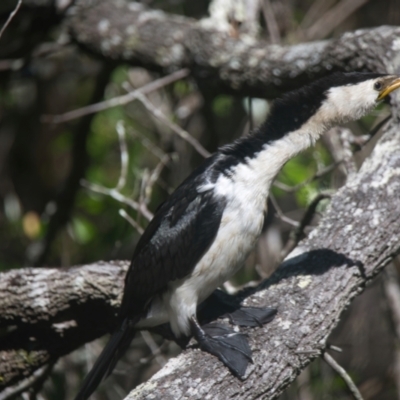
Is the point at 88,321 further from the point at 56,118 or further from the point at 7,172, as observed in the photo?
the point at 7,172

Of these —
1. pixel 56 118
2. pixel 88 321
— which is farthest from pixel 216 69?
pixel 88 321

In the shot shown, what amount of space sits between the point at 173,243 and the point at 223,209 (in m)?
0.27

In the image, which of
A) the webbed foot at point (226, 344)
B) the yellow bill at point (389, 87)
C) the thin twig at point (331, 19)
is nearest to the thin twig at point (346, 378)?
the webbed foot at point (226, 344)

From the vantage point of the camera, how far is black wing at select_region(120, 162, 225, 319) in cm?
284

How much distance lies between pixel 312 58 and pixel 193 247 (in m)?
1.44

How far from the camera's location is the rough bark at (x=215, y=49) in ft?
11.7

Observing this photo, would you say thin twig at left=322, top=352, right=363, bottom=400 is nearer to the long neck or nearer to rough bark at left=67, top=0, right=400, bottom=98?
the long neck

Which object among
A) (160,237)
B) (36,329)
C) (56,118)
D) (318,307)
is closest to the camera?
(318,307)

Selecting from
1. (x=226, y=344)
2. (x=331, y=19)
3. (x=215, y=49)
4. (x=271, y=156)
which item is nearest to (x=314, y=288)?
(x=226, y=344)

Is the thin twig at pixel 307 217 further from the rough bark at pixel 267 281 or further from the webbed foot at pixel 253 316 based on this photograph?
the webbed foot at pixel 253 316

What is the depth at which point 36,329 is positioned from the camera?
129 inches

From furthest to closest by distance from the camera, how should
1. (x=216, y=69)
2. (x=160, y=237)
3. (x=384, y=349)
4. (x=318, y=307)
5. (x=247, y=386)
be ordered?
(x=384, y=349) < (x=216, y=69) < (x=160, y=237) < (x=318, y=307) < (x=247, y=386)

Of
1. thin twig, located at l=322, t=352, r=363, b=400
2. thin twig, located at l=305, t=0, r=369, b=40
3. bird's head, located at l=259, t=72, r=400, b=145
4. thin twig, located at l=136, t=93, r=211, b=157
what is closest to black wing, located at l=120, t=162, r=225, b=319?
bird's head, located at l=259, t=72, r=400, b=145

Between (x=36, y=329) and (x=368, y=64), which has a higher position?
(x=368, y=64)
